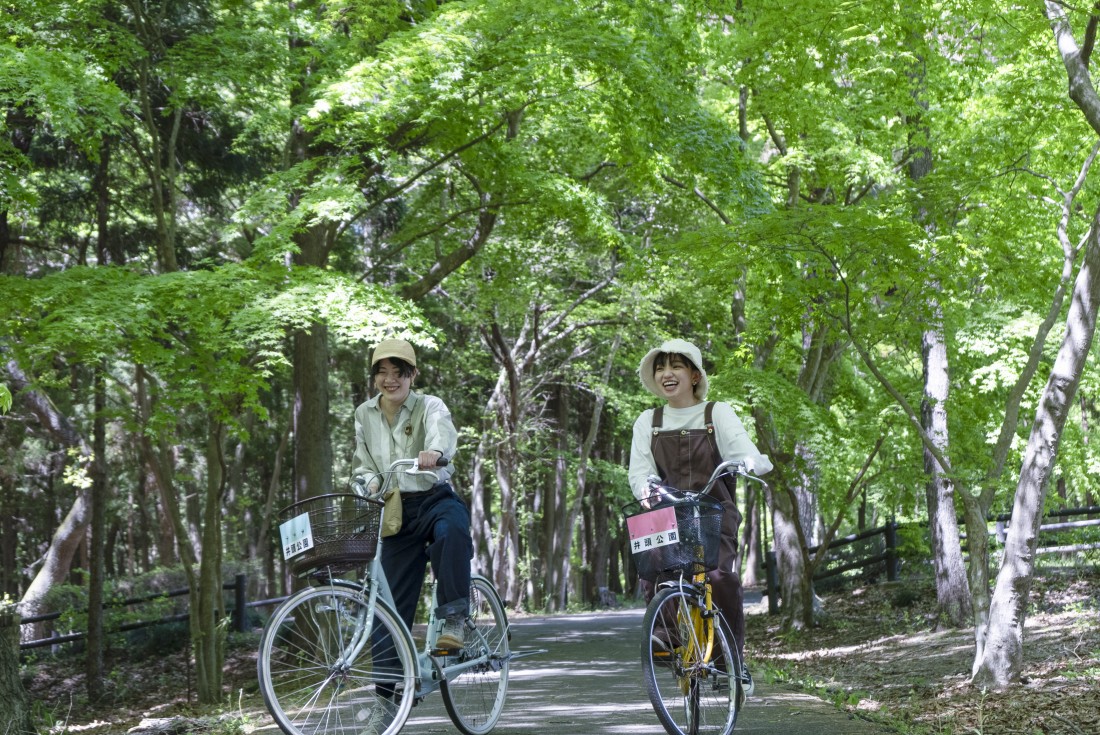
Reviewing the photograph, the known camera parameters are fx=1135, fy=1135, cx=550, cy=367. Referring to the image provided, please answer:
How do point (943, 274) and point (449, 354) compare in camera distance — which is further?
point (449, 354)

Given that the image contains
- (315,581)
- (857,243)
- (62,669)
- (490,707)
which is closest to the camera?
(315,581)

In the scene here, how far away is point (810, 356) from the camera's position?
1467 cm

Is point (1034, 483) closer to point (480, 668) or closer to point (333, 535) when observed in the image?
point (480, 668)

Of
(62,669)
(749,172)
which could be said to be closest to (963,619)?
(749,172)

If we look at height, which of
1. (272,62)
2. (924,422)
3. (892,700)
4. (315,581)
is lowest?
(892,700)

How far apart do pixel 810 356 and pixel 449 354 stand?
14.5m

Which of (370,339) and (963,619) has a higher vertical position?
(370,339)

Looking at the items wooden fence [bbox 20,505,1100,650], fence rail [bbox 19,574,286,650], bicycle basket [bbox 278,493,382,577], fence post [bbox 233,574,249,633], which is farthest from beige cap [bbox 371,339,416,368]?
fence post [bbox 233,574,249,633]

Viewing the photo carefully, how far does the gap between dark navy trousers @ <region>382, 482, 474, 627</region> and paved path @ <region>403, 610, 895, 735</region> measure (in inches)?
35.4

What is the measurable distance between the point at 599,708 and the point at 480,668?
1.41 meters

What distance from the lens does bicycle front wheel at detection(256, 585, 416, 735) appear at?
4539mm

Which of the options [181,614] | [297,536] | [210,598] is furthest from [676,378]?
[181,614]

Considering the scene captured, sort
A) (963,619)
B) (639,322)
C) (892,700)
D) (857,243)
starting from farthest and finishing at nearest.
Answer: (639,322), (963,619), (857,243), (892,700)

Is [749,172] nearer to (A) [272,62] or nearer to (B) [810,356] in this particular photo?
(B) [810,356]
